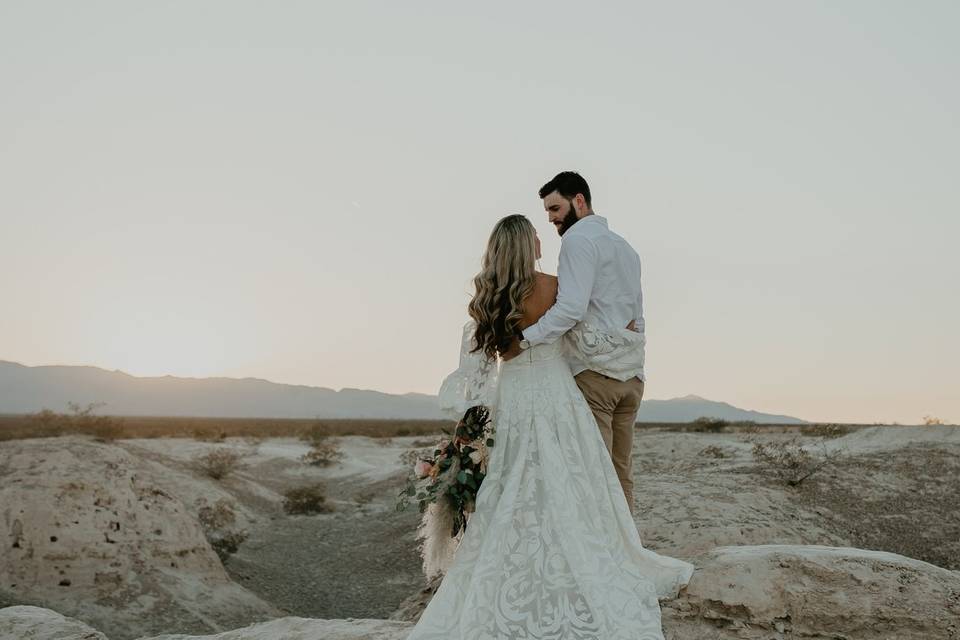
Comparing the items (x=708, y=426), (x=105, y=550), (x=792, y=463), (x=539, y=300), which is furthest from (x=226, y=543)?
(x=708, y=426)

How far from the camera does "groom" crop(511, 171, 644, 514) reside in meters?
4.73

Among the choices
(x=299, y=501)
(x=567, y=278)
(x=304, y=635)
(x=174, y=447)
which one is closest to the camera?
(x=567, y=278)

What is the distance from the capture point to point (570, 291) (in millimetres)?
4723

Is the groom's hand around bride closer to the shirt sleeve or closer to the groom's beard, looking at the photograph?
the shirt sleeve

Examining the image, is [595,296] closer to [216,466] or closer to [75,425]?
[216,466]

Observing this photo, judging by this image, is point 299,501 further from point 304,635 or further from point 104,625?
point 304,635

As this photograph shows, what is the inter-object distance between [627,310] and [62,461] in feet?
30.9

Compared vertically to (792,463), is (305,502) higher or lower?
lower

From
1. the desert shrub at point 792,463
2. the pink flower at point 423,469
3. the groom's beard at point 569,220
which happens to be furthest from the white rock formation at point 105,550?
the desert shrub at point 792,463

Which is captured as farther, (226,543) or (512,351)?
(226,543)

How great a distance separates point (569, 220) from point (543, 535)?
2043 mm

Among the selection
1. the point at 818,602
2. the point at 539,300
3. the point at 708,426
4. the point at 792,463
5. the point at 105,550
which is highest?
the point at 539,300

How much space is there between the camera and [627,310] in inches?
198

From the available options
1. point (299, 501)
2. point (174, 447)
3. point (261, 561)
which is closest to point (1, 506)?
point (261, 561)
